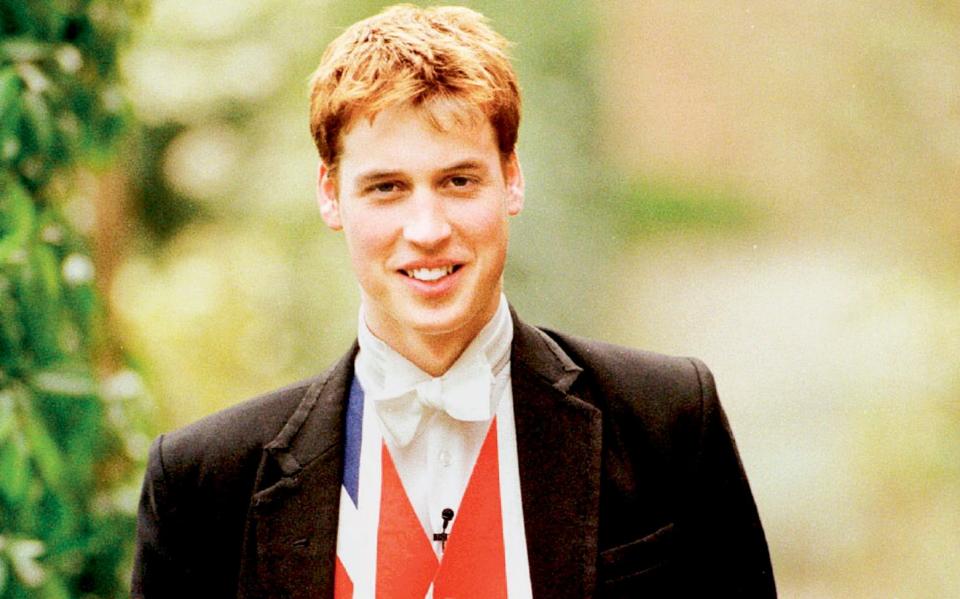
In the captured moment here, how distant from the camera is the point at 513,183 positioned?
6.64 ft

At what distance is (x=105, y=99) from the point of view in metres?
2.96

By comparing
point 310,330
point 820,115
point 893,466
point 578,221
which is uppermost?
point 820,115

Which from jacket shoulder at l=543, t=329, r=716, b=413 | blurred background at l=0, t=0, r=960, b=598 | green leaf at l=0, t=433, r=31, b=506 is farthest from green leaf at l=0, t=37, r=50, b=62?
blurred background at l=0, t=0, r=960, b=598

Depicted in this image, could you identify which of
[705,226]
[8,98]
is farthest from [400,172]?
[705,226]

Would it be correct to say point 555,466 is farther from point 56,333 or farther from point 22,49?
point 22,49

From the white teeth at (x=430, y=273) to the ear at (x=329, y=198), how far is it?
0.60ft

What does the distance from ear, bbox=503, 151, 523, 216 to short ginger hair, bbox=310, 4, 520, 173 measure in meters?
0.02

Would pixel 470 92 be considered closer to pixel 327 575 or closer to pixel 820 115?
pixel 327 575

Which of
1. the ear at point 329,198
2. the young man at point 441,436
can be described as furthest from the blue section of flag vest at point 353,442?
the ear at point 329,198

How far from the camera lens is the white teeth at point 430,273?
1889mm

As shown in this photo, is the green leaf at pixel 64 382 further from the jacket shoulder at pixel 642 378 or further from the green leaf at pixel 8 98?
the jacket shoulder at pixel 642 378

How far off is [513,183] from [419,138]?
0.19 meters

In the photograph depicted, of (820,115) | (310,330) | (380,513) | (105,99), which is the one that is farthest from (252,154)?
(380,513)

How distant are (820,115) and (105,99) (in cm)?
244
